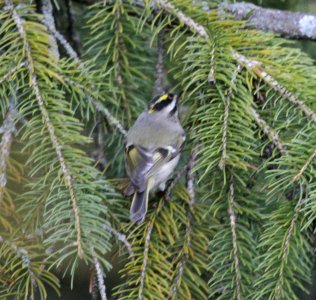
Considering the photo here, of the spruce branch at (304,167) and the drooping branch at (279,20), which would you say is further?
the drooping branch at (279,20)

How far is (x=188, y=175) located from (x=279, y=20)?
2.04ft

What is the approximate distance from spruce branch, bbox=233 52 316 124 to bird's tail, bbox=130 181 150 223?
442 mm

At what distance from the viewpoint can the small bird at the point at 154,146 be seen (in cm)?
210

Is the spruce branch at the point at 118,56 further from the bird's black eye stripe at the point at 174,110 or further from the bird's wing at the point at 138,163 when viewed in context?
the bird's black eye stripe at the point at 174,110

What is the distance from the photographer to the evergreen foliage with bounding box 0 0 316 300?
1716mm

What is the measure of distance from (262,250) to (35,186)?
0.59m

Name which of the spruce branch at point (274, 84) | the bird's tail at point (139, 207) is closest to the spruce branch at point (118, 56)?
the bird's tail at point (139, 207)

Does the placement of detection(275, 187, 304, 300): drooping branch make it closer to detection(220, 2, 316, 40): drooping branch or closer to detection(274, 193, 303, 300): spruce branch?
detection(274, 193, 303, 300): spruce branch

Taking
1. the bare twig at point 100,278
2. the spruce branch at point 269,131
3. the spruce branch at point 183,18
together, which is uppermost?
the spruce branch at point 183,18

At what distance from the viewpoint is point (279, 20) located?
223 cm

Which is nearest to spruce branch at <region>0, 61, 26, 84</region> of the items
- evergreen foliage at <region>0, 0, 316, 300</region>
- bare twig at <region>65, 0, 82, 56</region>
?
evergreen foliage at <region>0, 0, 316, 300</region>

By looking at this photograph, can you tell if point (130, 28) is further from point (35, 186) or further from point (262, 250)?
point (262, 250)

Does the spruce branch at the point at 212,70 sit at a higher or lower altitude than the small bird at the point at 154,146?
higher

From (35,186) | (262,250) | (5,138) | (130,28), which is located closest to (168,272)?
(262,250)
